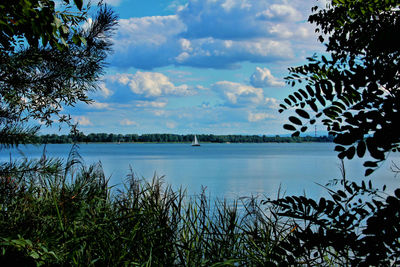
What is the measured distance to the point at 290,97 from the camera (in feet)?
6.55

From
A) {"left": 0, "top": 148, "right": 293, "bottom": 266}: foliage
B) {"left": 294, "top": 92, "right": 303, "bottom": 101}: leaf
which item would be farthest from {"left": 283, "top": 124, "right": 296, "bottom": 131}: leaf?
{"left": 0, "top": 148, "right": 293, "bottom": 266}: foliage

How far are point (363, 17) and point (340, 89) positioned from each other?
5.34 ft

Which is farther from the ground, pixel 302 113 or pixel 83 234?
pixel 302 113

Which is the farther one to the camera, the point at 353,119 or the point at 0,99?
the point at 0,99

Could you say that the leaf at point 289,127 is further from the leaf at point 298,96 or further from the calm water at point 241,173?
the calm water at point 241,173

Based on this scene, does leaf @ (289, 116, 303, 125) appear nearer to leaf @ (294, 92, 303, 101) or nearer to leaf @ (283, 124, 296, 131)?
leaf @ (283, 124, 296, 131)

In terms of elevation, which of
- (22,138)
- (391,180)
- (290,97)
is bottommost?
(391,180)

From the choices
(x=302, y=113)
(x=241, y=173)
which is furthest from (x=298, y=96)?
(x=241, y=173)

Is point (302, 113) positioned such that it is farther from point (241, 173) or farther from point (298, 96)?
point (241, 173)

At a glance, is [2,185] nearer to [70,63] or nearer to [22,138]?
[22,138]

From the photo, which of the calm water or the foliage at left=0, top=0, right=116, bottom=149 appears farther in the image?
the calm water

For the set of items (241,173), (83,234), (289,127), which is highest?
(289,127)

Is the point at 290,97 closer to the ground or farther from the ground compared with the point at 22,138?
farther from the ground

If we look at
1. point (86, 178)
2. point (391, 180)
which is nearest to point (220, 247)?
point (86, 178)
